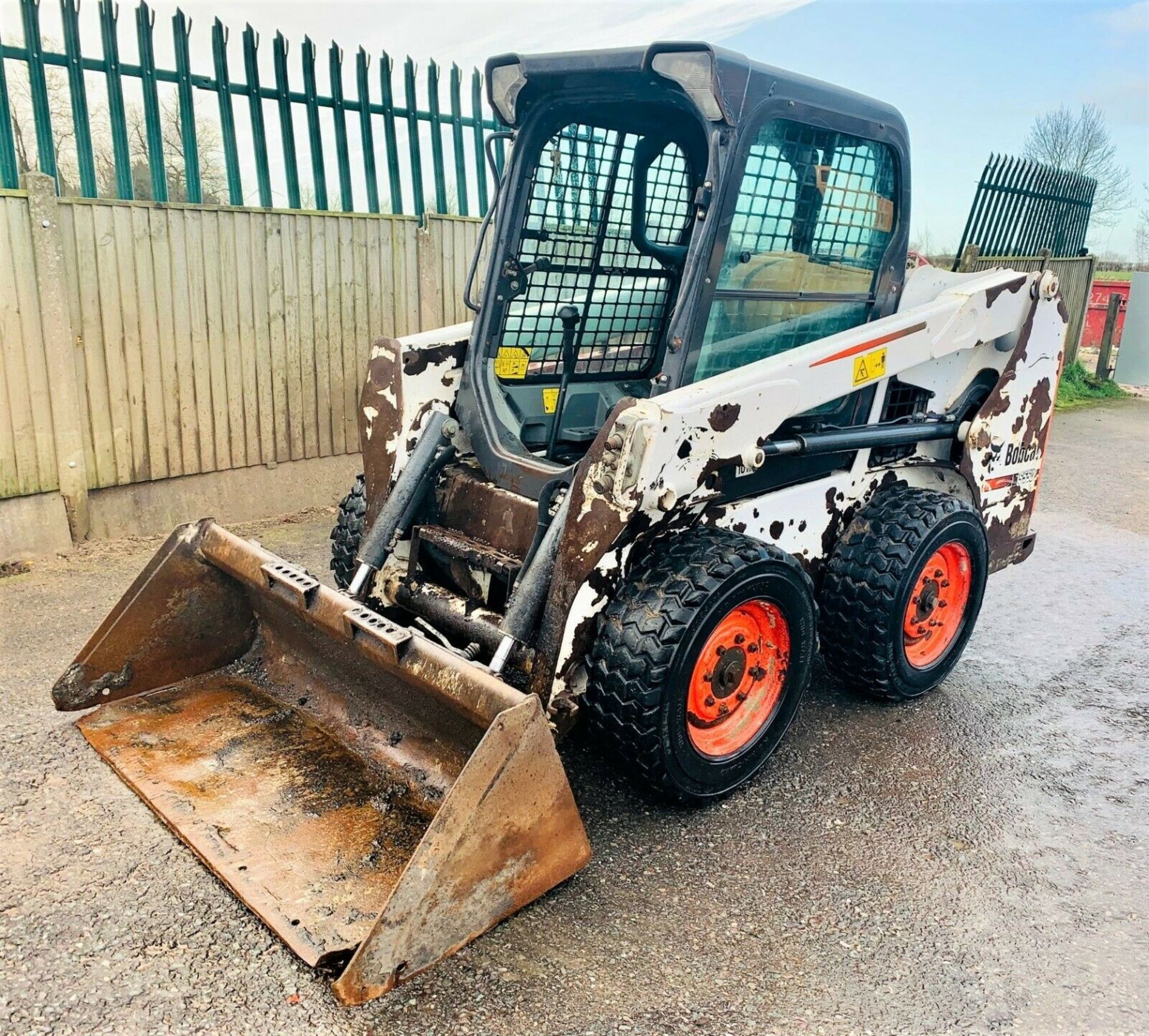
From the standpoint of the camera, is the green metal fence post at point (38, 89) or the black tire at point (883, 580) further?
the green metal fence post at point (38, 89)

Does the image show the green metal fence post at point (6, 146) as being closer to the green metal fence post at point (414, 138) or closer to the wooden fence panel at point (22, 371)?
the wooden fence panel at point (22, 371)

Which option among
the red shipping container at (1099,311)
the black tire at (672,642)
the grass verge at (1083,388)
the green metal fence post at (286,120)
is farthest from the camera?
the red shipping container at (1099,311)

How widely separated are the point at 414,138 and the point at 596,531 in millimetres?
4339

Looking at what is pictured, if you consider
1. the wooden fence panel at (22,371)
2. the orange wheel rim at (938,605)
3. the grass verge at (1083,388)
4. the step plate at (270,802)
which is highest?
the wooden fence panel at (22,371)

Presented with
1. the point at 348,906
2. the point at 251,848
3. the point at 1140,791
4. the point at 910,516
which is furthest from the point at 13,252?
the point at 1140,791

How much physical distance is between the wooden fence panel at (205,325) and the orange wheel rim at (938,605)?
3.87m

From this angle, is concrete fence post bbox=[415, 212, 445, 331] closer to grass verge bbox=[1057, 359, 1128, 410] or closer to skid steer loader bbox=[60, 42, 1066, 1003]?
skid steer loader bbox=[60, 42, 1066, 1003]

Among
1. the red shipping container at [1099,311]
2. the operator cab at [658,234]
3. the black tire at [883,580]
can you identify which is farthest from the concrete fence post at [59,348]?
the red shipping container at [1099,311]

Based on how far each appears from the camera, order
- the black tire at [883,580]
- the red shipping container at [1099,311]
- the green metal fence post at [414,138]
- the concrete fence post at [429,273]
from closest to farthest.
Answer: the black tire at [883,580] < the green metal fence post at [414,138] < the concrete fence post at [429,273] < the red shipping container at [1099,311]

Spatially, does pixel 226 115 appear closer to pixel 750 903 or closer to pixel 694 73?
pixel 694 73

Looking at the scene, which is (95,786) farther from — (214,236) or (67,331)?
(214,236)

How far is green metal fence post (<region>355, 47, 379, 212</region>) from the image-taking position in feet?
19.5

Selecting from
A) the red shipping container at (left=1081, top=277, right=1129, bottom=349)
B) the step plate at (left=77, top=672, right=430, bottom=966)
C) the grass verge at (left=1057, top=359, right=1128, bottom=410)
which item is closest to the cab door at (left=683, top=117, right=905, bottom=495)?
the step plate at (left=77, top=672, right=430, bottom=966)

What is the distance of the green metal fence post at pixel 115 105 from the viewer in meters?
5.04
